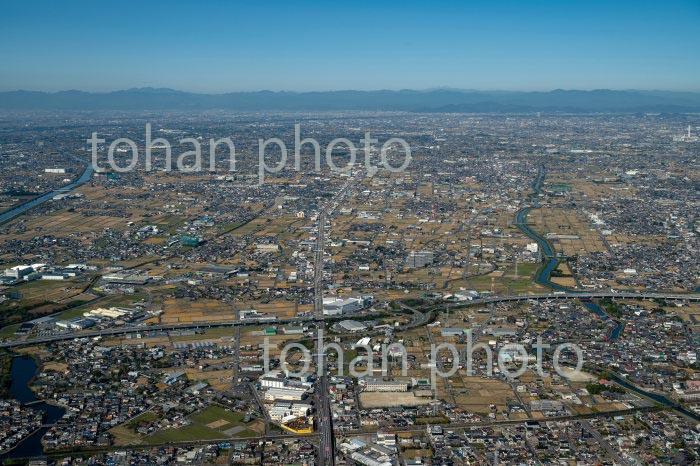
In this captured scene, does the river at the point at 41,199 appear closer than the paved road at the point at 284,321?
No

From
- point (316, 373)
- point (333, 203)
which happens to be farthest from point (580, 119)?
point (316, 373)

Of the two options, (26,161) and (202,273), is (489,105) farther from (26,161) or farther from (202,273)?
(202,273)

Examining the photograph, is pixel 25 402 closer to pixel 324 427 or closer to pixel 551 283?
pixel 324 427

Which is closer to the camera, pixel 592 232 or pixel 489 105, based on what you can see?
pixel 592 232

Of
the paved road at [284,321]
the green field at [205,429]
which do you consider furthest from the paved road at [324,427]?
the paved road at [284,321]

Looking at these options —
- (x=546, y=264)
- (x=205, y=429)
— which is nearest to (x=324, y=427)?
(x=205, y=429)

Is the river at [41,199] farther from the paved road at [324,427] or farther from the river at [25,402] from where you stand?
the paved road at [324,427]
